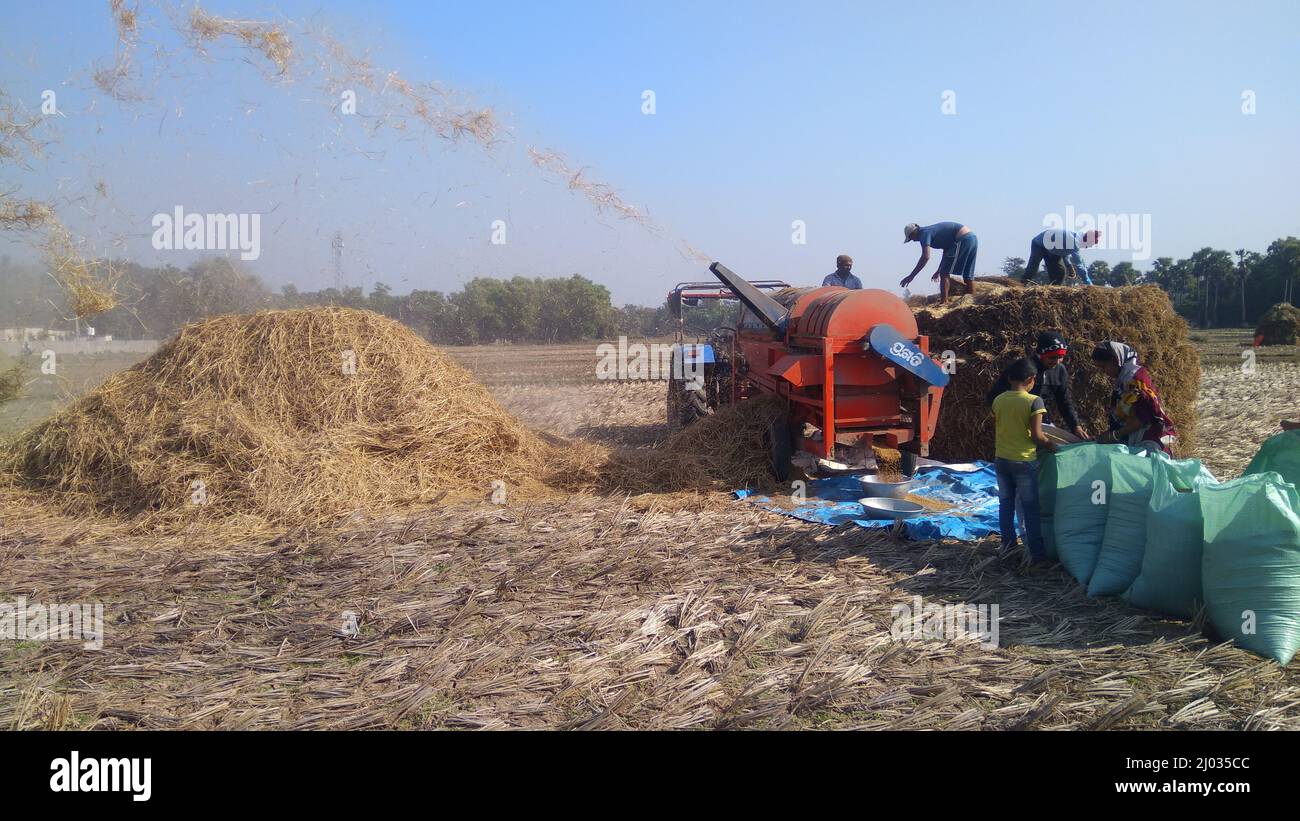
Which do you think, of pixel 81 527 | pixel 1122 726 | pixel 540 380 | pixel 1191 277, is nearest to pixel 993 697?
pixel 1122 726

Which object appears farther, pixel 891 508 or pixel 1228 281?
pixel 1228 281

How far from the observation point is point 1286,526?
3.60 m

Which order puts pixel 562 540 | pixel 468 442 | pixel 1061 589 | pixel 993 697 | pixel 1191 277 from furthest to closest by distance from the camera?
1. pixel 1191 277
2. pixel 468 442
3. pixel 562 540
4. pixel 1061 589
5. pixel 993 697

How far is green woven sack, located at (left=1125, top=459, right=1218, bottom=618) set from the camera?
156 inches

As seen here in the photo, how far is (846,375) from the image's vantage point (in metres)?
7.32

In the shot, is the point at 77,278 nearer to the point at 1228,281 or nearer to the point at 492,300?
the point at 492,300

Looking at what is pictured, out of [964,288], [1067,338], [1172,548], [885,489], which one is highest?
[964,288]

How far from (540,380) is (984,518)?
16.1 meters

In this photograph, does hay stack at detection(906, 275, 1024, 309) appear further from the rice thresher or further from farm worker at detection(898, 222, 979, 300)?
the rice thresher

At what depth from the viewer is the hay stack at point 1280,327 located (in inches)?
1141

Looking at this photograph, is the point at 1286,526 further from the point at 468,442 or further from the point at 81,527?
the point at 81,527
